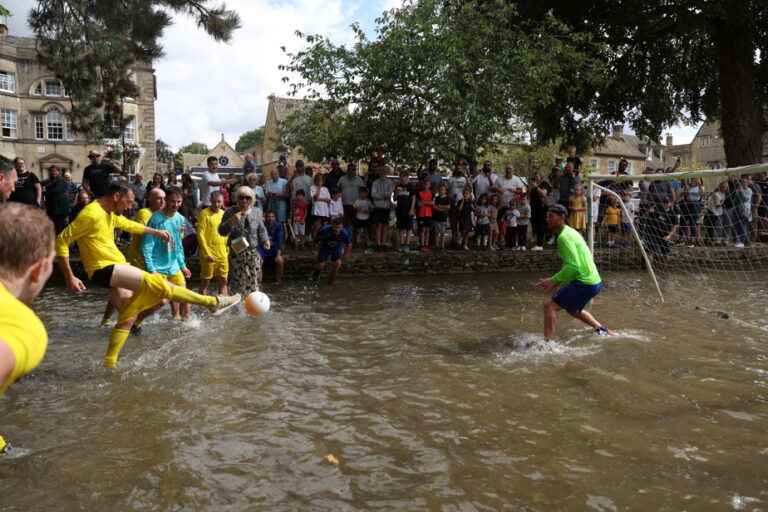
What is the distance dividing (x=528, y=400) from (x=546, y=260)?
10.8 m

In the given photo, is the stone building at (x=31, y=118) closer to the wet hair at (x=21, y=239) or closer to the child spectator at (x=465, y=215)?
the child spectator at (x=465, y=215)

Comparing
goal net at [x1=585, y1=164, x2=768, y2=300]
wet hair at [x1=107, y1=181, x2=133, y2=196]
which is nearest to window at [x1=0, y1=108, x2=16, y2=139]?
goal net at [x1=585, y1=164, x2=768, y2=300]

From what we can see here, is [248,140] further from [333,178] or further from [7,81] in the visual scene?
[333,178]

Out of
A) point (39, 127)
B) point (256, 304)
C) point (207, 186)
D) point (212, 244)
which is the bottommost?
point (256, 304)

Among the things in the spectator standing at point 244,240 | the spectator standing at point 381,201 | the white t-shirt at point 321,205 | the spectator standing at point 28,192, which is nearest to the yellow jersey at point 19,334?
the spectator standing at point 244,240

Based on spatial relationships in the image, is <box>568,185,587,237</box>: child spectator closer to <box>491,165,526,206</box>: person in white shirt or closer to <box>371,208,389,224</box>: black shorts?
<box>491,165,526,206</box>: person in white shirt

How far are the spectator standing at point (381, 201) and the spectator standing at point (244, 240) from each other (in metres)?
4.86

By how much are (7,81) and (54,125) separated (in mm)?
4144

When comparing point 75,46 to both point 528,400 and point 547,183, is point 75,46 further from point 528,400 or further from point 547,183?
point 547,183

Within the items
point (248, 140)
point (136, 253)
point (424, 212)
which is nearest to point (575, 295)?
point (136, 253)

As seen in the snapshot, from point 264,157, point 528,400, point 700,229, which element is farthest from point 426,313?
point 264,157

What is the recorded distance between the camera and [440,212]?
1523 cm

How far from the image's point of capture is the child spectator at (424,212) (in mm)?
15008

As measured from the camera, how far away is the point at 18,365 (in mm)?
2055
